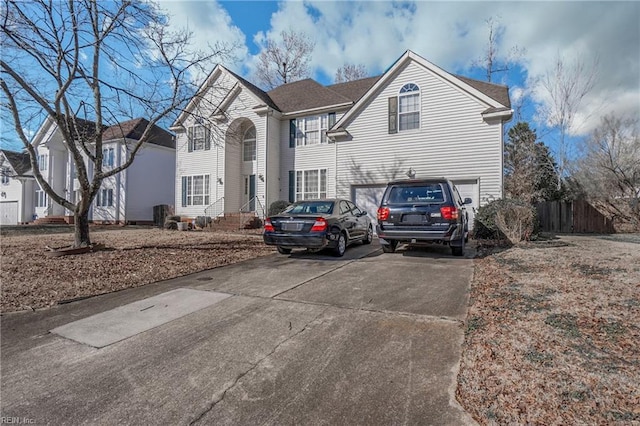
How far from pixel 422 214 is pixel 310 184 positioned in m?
10.8

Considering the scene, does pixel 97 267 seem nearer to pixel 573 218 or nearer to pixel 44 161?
pixel 573 218

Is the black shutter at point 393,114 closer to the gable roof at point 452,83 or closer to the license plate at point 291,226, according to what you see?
the gable roof at point 452,83

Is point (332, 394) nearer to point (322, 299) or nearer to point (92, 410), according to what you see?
point (92, 410)

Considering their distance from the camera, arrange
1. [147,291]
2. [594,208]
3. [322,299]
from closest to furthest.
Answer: [322,299], [147,291], [594,208]

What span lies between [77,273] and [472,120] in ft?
45.9

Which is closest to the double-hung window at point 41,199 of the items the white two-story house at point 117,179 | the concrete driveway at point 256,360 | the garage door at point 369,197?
the white two-story house at point 117,179

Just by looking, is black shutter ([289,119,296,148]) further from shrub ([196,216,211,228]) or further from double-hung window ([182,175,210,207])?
shrub ([196,216,211,228])

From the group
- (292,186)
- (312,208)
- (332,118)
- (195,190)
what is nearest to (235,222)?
(292,186)

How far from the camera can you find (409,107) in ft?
47.4

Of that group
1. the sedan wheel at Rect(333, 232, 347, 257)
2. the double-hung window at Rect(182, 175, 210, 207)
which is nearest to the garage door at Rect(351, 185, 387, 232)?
the sedan wheel at Rect(333, 232, 347, 257)

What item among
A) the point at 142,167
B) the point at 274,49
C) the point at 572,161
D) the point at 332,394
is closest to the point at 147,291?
the point at 332,394

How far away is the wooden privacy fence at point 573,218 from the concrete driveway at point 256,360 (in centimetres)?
1430

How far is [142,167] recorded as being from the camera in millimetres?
24516

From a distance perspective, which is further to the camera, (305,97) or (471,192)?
(305,97)
